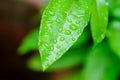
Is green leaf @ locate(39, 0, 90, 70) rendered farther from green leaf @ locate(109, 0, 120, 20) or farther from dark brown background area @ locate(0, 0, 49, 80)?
dark brown background area @ locate(0, 0, 49, 80)

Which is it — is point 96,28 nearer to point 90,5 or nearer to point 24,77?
point 90,5

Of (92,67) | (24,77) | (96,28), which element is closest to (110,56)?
(92,67)

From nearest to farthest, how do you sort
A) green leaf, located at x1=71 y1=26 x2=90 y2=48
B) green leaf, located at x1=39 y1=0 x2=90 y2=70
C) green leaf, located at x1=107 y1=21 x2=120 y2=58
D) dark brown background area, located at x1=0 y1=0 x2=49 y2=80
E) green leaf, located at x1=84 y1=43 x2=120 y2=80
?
green leaf, located at x1=39 y1=0 x2=90 y2=70 < green leaf, located at x1=107 y1=21 x2=120 y2=58 < green leaf, located at x1=84 y1=43 x2=120 y2=80 < green leaf, located at x1=71 y1=26 x2=90 y2=48 < dark brown background area, located at x1=0 y1=0 x2=49 y2=80

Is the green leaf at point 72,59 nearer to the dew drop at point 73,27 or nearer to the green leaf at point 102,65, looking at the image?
→ the green leaf at point 102,65

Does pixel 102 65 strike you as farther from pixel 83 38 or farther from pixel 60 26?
pixel 60 26

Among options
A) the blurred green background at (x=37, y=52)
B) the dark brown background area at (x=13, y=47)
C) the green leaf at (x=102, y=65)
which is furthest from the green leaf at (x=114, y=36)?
the dark brown background area at (x=13, y=47)

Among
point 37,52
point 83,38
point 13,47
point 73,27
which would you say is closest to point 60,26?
point 73,27

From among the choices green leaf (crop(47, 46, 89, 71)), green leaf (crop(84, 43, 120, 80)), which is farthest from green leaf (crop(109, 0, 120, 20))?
green leaf (crop(47, 46, 89, 71))
